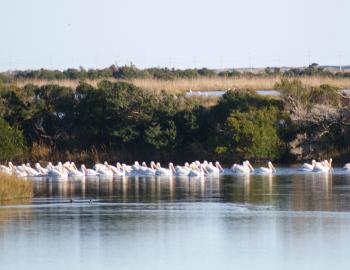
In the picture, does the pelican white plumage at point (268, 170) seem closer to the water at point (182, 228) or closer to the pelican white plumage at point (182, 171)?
the pelican white plumage at point (182, 171)

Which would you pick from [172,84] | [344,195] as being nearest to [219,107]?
[172,84]

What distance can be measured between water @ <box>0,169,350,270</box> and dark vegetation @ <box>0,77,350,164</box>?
8.65 m

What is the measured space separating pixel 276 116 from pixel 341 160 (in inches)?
112

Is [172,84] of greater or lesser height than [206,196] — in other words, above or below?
above

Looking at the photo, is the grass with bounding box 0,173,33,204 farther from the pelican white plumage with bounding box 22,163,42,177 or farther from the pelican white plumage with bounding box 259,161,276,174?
the pelican white plumage with bounding box 259,161,276,174

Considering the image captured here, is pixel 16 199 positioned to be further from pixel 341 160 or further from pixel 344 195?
pixel 341 160

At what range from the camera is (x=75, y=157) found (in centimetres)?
4503

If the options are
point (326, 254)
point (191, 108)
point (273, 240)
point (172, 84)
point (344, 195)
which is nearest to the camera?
point (326, 254)

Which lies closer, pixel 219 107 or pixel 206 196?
pixel 206 196

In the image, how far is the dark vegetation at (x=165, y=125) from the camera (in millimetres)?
41938

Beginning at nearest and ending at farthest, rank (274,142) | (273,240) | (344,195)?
(273,240) < (344,195) < (274,142)

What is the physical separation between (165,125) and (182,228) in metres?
21.1

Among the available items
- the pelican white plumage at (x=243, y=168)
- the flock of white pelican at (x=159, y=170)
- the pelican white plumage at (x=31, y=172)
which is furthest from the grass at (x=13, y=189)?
the pelican white plumage at (x=243, y=168)

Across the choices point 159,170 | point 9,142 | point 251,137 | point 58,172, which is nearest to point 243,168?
point 159,170
